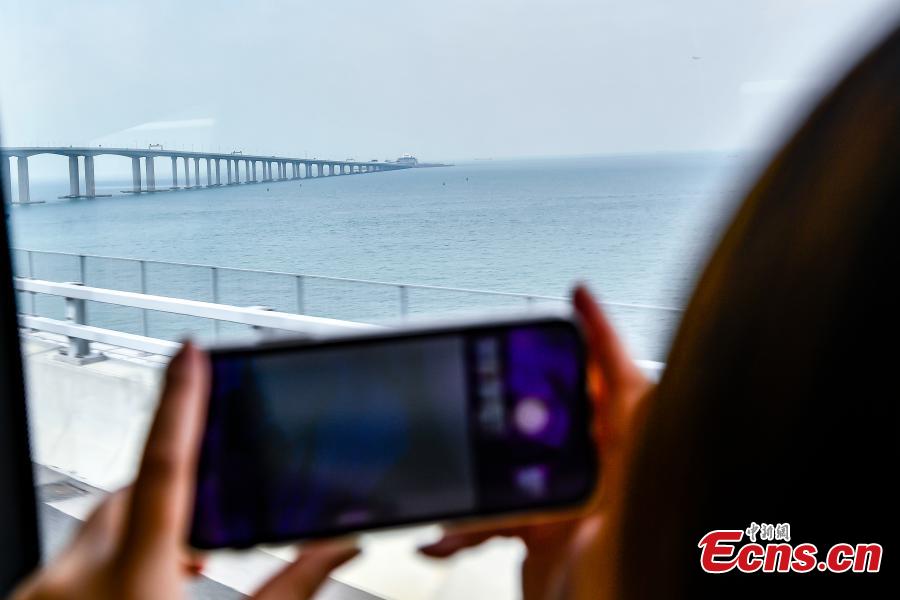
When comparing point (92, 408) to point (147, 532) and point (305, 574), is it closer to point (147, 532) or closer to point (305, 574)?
point (305, 574)

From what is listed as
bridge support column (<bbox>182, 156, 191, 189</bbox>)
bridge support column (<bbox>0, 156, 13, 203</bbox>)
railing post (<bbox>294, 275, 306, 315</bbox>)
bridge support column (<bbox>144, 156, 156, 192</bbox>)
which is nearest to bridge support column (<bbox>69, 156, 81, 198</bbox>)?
bridge support column (<bbox>144, 156, 156, 192</bbox>)

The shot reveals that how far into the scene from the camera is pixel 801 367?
138 millimetres

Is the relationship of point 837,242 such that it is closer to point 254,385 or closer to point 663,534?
point 663,534

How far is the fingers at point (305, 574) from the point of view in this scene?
0.36m

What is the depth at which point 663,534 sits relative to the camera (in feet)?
0.51

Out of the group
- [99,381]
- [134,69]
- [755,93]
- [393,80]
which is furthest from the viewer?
[393,80]

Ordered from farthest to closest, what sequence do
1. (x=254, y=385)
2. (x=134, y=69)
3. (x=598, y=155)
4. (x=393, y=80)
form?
1. (x=393, y=80)
2. (x=134, y=69)
3. (x=598, y=155)
4. (x=254, y=385)

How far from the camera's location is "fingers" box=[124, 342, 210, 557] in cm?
24

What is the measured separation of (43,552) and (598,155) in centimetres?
308

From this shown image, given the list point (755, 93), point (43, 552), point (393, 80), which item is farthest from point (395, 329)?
point (393, 80)

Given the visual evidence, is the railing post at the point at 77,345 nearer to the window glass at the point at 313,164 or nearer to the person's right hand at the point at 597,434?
the window glass at the point at 313,164

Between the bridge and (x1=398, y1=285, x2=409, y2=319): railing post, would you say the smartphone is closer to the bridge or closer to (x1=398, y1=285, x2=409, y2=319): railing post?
the bridge

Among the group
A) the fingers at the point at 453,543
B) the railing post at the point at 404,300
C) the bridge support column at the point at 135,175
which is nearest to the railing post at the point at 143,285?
the bridge support column at the point at 135,175

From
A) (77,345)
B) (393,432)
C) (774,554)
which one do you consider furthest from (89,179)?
(774,554)
